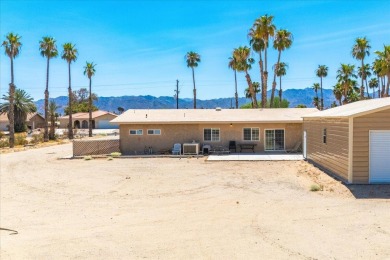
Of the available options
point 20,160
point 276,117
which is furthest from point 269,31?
point 20,160

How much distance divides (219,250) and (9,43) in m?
38.4

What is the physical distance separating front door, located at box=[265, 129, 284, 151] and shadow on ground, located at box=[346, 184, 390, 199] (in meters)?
12.9

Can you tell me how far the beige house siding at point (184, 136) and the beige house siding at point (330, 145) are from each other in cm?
368

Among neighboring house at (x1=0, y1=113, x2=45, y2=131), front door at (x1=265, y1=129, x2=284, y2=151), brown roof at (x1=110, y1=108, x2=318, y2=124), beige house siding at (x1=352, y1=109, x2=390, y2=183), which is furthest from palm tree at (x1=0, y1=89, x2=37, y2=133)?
beige house siding at (x1=352, y1=109, x2=390, y2=183)

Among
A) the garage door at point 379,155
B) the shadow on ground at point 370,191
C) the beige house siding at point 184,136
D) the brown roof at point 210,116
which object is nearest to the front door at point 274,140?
the beige house siding at point 184,136

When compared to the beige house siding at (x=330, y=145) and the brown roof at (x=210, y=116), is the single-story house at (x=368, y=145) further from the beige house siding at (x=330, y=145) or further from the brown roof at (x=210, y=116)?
the brown roof at (x=210, y=116)

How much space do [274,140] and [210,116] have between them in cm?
526

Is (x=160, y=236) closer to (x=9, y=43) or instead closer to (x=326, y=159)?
(x=326, y=159)

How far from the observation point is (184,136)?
2756cm

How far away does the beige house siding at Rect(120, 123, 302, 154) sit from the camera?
27.1 m

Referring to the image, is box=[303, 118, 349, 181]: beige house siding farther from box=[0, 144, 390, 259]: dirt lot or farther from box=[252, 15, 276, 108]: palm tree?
box=[252, 15, 276, 108]: palm tree

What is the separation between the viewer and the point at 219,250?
795 centimetres

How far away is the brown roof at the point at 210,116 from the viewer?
26828 mm

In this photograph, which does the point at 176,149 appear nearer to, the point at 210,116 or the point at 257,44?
the point at 210,116
